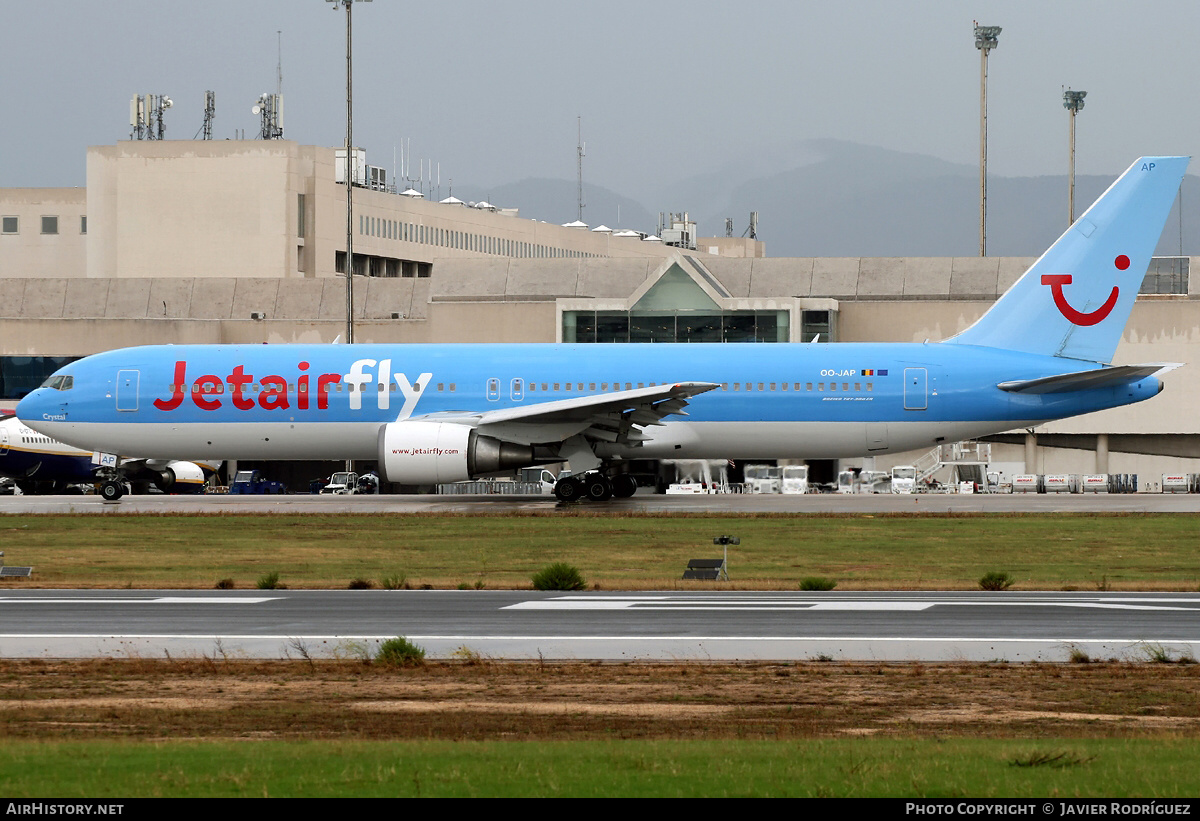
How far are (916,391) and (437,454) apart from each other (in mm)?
13431

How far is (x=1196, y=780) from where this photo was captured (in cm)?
950

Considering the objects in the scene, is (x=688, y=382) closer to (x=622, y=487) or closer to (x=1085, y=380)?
(x=622, y=487)

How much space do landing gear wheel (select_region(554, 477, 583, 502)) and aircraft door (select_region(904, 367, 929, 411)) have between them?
9339mm

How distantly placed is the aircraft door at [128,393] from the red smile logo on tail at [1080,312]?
84.5ft

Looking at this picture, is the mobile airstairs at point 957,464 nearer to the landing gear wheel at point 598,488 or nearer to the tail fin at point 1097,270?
the tail fin at point 1097,270

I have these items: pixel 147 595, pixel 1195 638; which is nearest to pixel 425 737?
pixel 1195 638

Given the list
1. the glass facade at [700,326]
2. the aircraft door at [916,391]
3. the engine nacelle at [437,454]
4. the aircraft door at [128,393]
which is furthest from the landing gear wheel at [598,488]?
the glass facade at [700,326]

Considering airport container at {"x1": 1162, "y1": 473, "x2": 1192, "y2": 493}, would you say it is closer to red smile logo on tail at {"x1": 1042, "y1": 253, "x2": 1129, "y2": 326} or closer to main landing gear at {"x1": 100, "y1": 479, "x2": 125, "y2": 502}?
red smile logo on tail at {"x1": 1042, "y1": 253, "x2": 1129, "y2": 326}

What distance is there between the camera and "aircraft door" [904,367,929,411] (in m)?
41.1

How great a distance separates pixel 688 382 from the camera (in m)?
39.8

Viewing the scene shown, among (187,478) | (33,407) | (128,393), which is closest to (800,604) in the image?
(128,393)

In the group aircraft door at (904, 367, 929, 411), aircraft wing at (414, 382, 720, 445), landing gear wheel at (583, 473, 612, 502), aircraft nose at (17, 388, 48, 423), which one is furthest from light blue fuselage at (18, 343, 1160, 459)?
landing gear wheel at (583, 473, 612, 502)

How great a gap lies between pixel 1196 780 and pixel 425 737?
5.51 metres
